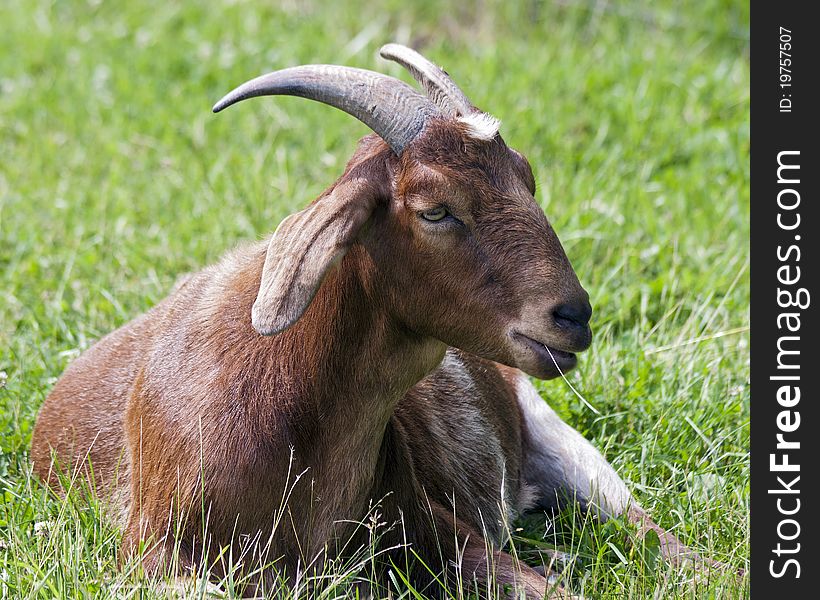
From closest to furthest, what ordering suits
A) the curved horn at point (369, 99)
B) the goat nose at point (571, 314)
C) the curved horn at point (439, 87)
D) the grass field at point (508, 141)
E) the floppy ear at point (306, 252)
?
1. the floppy ear at point (306, 252)
2. the goat nose at point (571, 314)
3. the curved horn at point (369, 99)
4. the curved horn at point (439, 87)
5. the grass field at point (508, 141)

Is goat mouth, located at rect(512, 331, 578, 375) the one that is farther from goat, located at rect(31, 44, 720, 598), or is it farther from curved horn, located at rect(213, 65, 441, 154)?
curved horn, located at rect(213, 65, 441, 154)

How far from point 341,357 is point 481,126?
79 centimetres

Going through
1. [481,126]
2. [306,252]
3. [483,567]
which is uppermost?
[481,126]

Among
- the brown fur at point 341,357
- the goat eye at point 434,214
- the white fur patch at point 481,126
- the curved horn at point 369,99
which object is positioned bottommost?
the brown fur at point 341,357

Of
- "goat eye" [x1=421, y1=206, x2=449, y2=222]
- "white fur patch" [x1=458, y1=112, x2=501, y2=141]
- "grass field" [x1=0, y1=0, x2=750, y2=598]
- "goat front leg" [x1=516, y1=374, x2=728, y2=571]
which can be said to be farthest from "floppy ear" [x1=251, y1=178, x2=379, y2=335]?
"goat front leg" [x1=516, y1=374, x2=728, y2=571]

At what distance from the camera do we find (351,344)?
12.7 ft

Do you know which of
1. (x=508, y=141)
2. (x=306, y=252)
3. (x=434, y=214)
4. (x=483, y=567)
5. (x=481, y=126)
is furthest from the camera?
(x=508, y=141)

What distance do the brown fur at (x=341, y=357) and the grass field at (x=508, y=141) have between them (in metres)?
0.28

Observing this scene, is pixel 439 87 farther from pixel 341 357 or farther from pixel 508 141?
pixel 508 141

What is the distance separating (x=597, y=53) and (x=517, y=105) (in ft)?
3.94

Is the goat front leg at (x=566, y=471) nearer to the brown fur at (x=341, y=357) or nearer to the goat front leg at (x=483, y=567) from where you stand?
the goat front leg at (x=483, y=567)
